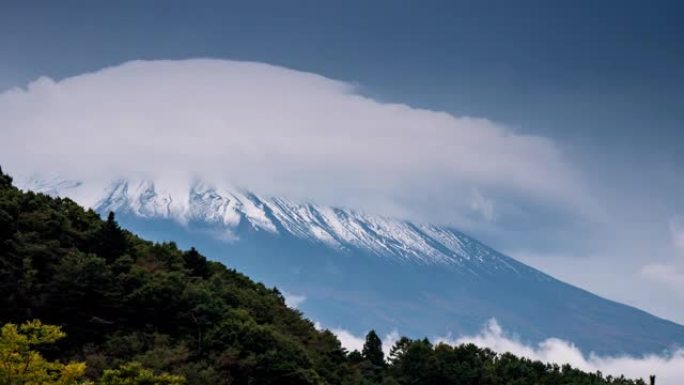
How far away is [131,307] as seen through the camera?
140ft

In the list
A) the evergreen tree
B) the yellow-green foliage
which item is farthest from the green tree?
the evergreen tree

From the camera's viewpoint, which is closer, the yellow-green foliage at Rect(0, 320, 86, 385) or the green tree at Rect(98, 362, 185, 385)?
the yellow-green foliage at Rect(0, 320, 86, 385)

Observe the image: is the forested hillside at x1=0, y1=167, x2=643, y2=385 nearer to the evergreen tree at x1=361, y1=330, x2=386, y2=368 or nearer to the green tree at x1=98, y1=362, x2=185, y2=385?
the evergreen tree at x1=361, y1=330, x2=386, y2=368

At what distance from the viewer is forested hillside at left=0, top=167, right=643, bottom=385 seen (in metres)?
38.7

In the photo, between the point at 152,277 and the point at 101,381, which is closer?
the point at 101,381

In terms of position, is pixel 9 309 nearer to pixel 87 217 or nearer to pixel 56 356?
pixel 56 356

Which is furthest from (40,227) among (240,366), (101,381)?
(101,381)

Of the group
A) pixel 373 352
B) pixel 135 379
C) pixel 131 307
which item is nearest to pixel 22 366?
pixel 135 379

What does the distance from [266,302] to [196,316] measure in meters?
12.3

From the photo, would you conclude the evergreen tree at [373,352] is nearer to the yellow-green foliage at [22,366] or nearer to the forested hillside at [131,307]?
the forested hillside at [131,307]

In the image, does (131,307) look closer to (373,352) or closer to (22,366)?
(22,366)

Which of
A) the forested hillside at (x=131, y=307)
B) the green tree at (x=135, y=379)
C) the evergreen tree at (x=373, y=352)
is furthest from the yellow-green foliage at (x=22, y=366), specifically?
the evergreen tree at (x=373, y=352)

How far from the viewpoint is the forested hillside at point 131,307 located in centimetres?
3869

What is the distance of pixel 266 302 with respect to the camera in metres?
56.4
